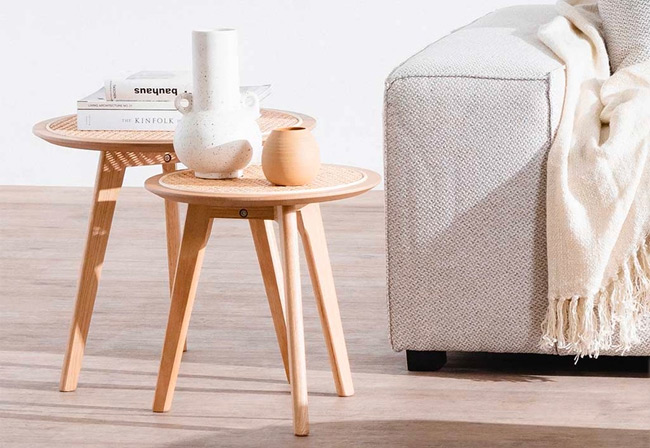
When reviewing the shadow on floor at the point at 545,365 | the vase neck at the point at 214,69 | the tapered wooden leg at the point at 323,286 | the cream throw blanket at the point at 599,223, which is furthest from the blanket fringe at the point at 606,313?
the vase neck at the point at 214,69

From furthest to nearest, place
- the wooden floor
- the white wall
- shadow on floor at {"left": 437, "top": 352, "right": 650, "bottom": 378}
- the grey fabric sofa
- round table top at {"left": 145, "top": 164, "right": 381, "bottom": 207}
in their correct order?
1. the white wall
2. shadow on floor at {"left": 437, "top": 352, "right": 650, "bottom": 378}
3. the grey fabric sofa
4. the wooden floor
5. round table top at {"left": 145, "top": 164, "right": 381, "bottom": 207}

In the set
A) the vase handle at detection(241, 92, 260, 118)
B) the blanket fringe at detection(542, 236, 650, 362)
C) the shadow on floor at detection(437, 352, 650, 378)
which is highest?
the vase handle at detection(241, 92, 260, 118)

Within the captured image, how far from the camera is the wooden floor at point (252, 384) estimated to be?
1675mm

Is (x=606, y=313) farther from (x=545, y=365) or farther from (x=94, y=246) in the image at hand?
(x=94, y=246)

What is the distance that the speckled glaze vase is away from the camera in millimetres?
1652

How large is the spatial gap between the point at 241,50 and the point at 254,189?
2.07 meters

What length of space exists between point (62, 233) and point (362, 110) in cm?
106

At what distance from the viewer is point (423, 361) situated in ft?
6.33

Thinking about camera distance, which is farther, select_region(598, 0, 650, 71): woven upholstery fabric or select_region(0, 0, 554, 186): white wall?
select_region(0, 0, 554, 186): white wall

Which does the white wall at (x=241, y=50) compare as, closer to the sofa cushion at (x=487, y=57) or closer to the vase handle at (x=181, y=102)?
the sofa cushion at (x=487, y=57)

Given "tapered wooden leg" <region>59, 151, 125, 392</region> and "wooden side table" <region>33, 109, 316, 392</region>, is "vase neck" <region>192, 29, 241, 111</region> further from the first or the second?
"tapered wooden leg" <region>59, 151, 125, 392</region>

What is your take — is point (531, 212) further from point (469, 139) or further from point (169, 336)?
point (169, 336)

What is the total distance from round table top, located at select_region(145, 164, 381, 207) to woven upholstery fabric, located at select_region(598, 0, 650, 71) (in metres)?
0.57

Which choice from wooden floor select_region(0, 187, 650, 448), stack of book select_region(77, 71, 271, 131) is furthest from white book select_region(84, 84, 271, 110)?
wooden floor select_region(0, 187, 650, 448)
